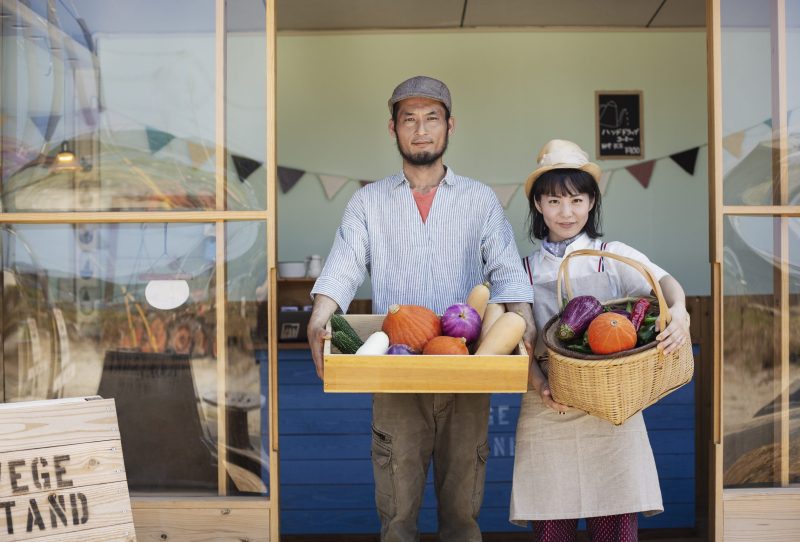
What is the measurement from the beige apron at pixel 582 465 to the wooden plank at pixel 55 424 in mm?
1256

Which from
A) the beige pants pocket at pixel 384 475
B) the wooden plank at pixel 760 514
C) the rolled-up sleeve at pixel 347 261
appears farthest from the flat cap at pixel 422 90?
the wooden plank at pixel 760 514

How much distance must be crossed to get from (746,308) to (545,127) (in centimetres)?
311

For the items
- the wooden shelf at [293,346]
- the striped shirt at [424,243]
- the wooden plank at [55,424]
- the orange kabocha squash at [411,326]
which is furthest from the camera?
the wooden shelf at [293,346]

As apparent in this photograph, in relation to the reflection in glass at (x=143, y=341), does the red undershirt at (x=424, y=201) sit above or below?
above

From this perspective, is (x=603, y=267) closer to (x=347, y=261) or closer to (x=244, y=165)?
(x=347, y=261)

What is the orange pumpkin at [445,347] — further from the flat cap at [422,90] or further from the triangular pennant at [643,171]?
the triangular pennant at [643,171]

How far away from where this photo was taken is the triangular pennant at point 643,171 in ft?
18.3

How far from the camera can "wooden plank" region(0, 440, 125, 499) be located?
2123 millimetres

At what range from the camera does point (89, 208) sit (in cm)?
266

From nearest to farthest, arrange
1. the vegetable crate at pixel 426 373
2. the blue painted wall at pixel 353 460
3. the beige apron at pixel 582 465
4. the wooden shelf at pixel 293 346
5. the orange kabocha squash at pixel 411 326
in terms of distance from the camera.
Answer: the vegetable crate at pixel 426 373, the orange kabocha squash at pixel 411 326, the beige apron at pixel 582 465, the blue painted wall at pixel 353 460, the wooden shelf at pixel 293 346

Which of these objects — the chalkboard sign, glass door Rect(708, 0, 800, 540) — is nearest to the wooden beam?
glass door Rect(708, 0, 800, 540)

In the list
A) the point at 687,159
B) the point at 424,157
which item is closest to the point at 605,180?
the point at 687,159

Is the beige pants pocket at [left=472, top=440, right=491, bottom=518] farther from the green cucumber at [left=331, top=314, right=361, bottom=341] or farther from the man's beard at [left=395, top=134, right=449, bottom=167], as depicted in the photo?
the man's beard at [left=395, top=134, right=449, bottom=167]

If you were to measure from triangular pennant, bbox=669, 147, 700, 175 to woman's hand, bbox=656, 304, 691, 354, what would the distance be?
3.81 m
